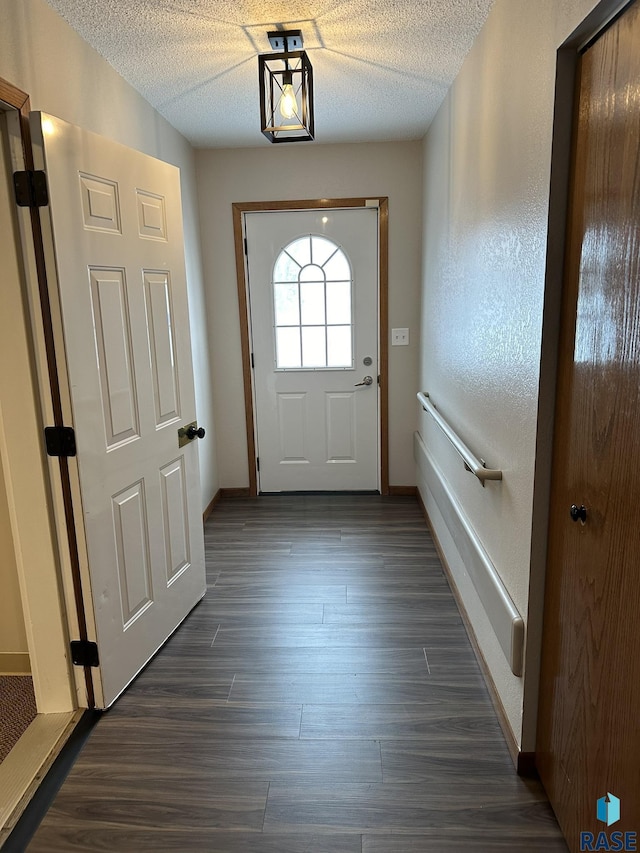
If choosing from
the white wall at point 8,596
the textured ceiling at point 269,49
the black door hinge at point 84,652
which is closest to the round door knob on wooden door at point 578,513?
the black door hinge at point 84,652

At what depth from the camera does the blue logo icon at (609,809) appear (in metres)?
1.27

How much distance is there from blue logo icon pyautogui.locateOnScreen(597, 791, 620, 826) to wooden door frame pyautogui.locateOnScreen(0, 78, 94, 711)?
1670 millimetres

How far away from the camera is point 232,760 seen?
6.23 ft

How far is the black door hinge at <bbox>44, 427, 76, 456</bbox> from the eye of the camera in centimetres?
193

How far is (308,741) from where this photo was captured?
197 cm

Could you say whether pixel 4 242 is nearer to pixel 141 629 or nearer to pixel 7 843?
pixel 141 629

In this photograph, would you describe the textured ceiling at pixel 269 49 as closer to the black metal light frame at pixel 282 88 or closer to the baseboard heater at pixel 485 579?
the black metal light frame at pixel 282 88

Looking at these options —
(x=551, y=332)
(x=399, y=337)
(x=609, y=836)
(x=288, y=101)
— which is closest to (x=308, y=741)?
(x=609, y=836)

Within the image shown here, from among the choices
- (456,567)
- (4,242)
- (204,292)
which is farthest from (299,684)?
(204,292)

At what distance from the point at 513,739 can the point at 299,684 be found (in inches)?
31.6

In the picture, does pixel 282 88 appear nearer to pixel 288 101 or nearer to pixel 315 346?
pixel 288 101

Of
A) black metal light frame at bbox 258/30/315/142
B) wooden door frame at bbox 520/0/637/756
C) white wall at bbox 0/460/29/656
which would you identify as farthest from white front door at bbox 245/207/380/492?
wooden door frame at bbox 520/0/637/756

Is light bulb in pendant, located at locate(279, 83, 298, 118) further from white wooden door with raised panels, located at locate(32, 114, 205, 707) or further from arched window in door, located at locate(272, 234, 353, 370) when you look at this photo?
arched window in door, located at locate(272, 234, 353, 370)

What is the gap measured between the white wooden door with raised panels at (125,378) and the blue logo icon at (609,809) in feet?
5.35
